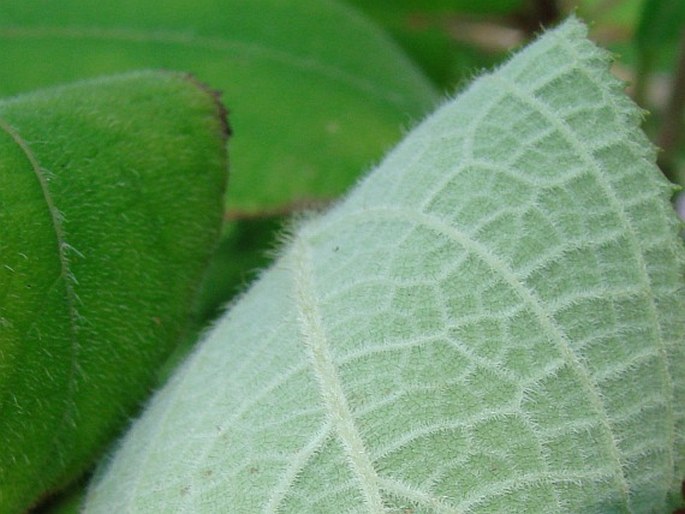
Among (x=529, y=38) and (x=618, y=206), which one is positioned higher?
(x=618, y=206)

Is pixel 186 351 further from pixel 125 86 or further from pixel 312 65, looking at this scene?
pixel 312 65

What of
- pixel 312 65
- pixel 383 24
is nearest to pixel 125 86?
pixel 312 65

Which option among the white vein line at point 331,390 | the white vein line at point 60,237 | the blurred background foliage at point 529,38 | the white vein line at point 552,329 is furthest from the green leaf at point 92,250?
the blurred background foliage at point 529,38

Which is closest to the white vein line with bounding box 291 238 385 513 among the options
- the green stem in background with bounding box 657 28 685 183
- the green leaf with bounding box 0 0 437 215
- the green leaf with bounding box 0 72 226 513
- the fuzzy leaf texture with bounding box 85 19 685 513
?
the fuzzy leaf texture with bounding box 85 19 685 513

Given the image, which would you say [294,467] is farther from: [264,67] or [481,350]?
[264,67]

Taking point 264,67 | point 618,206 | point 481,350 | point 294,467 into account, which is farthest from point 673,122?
point 294,467

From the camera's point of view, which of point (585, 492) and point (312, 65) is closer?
point (585, 492)
